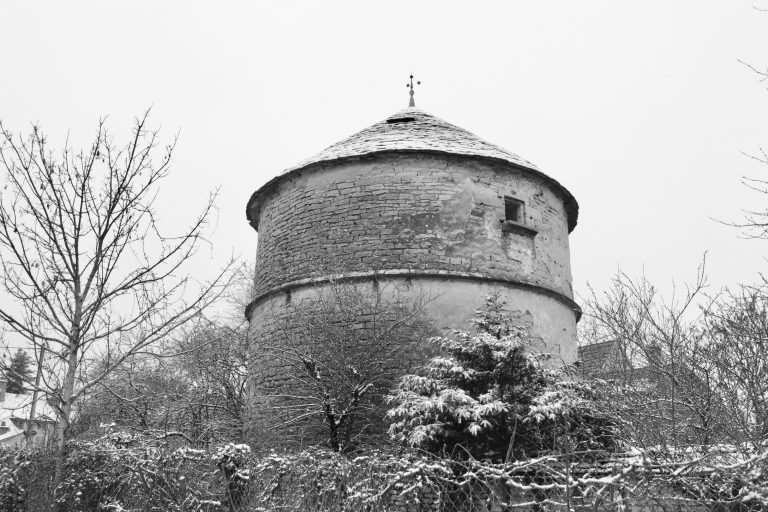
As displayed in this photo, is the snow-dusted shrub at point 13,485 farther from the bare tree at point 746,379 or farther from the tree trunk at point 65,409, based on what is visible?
the bare tree at point 746,379

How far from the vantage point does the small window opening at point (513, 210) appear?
11.6m

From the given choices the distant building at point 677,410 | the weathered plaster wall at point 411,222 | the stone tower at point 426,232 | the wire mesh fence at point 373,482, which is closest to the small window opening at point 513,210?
the stone tower at point 426,232

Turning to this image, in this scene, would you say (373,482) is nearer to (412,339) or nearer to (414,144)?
(412,339)

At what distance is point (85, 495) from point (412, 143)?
7.55 m

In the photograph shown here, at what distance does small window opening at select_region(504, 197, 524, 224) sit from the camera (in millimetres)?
11586

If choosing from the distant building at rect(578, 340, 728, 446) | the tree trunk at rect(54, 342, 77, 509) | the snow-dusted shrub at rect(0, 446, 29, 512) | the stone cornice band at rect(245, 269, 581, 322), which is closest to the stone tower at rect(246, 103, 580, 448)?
the stone cornice band at rect(245, 269, 581, 322)

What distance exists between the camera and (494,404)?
757cm

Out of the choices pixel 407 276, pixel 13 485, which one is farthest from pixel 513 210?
pixel 13 485

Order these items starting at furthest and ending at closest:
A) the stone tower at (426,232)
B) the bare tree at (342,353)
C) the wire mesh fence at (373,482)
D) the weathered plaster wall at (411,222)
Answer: the weathered plaster wall at (411,222)
the stone tower at (426,232)
the bare tree at (342,353)
the wire mesh fence at (373,482)

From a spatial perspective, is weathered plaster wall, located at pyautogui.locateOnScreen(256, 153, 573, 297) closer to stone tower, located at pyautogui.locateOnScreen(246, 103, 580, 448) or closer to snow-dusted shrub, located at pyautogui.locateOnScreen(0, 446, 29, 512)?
stone tower, located at pyautogui.locateOnScreen(246, 103, 580, 448)

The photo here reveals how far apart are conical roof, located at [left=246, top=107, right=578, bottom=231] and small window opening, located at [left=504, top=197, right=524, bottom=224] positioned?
0.65 metres

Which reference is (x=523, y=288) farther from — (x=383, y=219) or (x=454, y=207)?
(x=383, y=219)

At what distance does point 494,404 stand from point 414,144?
556cm

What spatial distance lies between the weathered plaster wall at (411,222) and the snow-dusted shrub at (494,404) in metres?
2.37
